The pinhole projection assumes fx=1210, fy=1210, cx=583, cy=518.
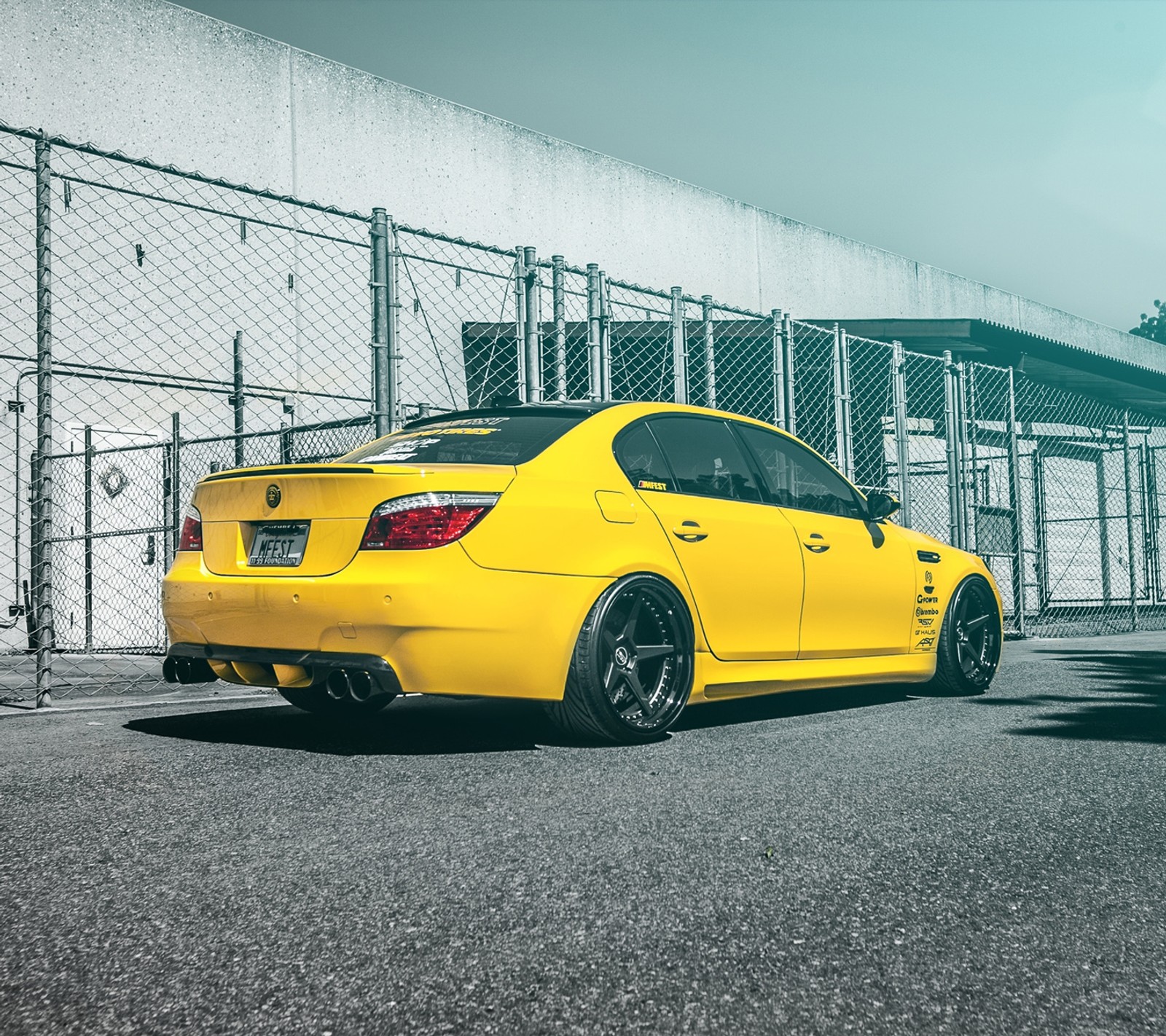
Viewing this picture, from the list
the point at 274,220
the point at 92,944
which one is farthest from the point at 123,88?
the point at 92,944

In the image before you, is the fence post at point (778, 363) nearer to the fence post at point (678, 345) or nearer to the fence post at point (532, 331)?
the fence post at point (678, 345)

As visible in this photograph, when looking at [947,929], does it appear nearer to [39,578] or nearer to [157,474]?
[39,578]

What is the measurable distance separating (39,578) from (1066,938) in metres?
5.37

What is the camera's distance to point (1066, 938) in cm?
250

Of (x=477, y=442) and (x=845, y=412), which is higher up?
(x=845, y=412)

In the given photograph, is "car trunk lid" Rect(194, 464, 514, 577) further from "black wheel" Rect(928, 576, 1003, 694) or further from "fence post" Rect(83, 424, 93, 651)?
"fence post" Rect(83, 424, 93, 651)

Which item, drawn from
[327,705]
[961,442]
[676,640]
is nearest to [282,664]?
[327,705]

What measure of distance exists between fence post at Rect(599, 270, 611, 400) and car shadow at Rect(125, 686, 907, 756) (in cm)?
290

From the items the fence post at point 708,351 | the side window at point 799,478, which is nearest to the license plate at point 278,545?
the side window at point 799,478

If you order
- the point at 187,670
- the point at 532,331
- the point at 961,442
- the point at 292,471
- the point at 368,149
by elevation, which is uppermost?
the point at 368,149

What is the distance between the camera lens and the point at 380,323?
724cm

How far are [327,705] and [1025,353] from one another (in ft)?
Answer: 45.0

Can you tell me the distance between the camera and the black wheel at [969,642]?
6793 mm

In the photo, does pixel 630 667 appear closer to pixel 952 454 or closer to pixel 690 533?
pixel 690 533
